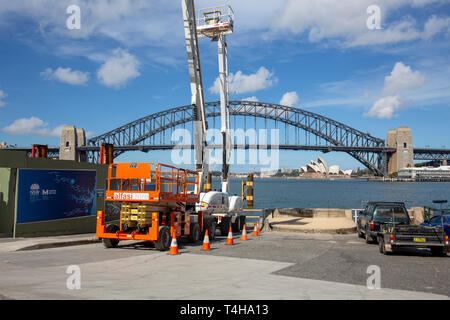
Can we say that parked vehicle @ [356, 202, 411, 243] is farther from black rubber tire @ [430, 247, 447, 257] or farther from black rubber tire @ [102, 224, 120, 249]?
black rubber tire @ [102, 224, 120, 249]

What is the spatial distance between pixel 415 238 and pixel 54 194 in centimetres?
1490

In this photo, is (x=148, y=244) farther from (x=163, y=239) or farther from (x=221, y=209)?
(x=221, y=209)

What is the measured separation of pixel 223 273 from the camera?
10781 mm

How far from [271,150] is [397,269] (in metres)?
140

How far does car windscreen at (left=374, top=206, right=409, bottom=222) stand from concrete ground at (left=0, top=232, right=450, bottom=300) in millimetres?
1829

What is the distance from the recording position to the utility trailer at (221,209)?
20.8 meters

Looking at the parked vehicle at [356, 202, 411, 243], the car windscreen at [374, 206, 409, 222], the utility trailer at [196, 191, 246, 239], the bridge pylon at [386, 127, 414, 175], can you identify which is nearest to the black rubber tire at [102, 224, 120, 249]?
the utility trailer at [196, 191, 246, 239]

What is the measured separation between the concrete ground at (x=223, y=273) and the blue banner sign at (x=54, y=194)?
10.7 feet

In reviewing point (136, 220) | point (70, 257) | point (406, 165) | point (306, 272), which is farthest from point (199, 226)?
point (406, 165)

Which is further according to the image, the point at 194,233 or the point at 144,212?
the point at 194,233

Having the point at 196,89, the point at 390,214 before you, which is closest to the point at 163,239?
the point at 390,214

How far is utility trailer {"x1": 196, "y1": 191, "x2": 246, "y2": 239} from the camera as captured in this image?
2075 cm

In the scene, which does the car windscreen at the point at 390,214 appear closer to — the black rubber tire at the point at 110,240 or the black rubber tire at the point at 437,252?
the black rubber tire at the point at 437,252
